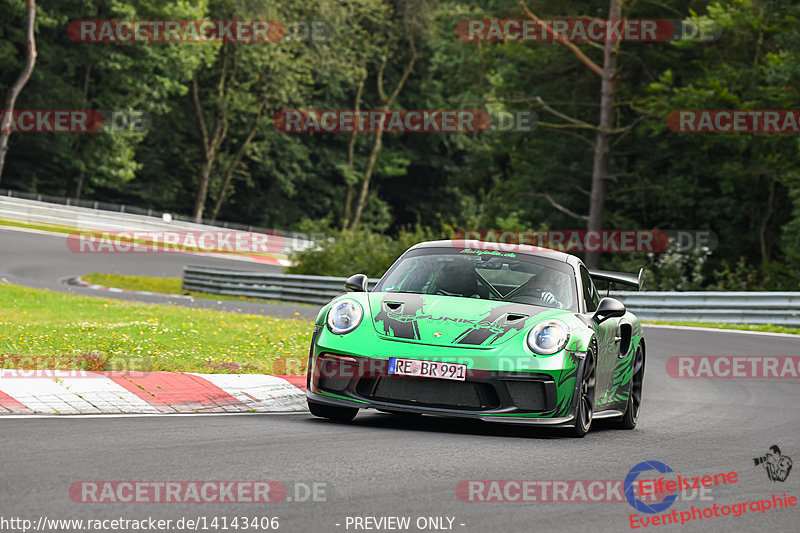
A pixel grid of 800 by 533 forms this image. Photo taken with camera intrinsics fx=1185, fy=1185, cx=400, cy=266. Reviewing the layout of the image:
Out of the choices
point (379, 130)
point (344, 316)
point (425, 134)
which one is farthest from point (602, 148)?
point (425, 134)

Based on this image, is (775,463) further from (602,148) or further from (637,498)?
(602,148)

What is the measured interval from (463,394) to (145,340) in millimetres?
5601

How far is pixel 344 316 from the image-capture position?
27.5 feet

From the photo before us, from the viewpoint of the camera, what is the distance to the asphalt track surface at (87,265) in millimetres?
25625

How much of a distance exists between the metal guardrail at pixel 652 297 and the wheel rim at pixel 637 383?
12250 millimetres

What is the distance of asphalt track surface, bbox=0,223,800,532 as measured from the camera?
5168 mm

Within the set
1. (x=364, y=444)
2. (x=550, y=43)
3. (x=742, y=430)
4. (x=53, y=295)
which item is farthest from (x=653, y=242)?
(x=364, y=444)

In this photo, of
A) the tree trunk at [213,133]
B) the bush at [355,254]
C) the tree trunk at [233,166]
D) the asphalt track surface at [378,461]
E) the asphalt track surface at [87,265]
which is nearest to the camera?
the asphalt track surface at [378,461]

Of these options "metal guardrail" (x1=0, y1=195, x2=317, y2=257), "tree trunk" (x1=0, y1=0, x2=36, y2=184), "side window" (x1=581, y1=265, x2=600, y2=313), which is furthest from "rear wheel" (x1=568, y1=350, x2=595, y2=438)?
"tree trunk" (x1=0, y1=0, x2=36, y2=184)

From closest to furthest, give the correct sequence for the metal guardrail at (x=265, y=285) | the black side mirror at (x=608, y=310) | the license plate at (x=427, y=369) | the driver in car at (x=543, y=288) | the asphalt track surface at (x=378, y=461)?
1. the asphalt track surface at (x=378, y=461)
2. the license plate at (x=427, y=369)
3. the black side mirror at (x=608, y=310)
4. the driver in car at (x=543, y=288)
5. the metal guardrail at (x=265, y=285)

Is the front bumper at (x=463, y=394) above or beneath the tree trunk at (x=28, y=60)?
beneath

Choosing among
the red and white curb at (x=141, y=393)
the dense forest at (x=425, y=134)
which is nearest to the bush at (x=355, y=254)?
the dense forest at (x=425, y=134)

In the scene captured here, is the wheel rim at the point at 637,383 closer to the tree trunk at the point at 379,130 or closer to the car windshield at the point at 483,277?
the car windshield at the point at 483,277

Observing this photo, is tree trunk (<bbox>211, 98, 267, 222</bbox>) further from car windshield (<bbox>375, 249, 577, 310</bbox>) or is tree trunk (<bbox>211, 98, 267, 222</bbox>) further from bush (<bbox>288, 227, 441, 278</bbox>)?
car windshield (<bbox>375, 249, 577, 310</bbox>)
